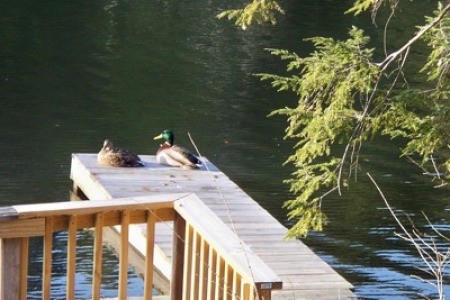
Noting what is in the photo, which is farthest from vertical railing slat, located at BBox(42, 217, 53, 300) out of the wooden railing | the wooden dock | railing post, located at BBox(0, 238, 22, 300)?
the wooden dock

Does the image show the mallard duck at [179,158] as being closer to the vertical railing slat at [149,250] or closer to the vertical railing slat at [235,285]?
the vertical railing slat at [149,250]

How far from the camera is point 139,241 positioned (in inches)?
405

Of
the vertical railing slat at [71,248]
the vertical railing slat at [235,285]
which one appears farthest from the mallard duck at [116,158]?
the vertical railing slat at [235,285]

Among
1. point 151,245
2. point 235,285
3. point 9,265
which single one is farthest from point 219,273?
point 9,265

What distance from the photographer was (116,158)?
12.9m

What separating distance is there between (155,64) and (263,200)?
1069 cm

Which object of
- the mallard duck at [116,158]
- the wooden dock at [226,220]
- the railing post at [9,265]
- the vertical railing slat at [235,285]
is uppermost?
the mallard duck at [116,158]

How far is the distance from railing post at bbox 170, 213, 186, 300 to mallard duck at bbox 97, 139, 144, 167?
23.5 feet

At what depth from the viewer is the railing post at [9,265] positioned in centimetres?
488

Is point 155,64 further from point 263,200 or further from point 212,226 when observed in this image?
point 212,226

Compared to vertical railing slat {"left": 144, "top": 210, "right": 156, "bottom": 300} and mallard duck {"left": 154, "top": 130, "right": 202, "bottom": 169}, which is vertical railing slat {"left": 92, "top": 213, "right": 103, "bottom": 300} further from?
mallard duck {"left": 154, "top": 130, "right": 202, "bottom": 169}

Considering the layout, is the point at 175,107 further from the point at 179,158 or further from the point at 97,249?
the point at 97,249

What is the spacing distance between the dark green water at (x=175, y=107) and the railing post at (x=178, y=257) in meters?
3.86

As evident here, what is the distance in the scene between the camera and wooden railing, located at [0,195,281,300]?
4.67 m
